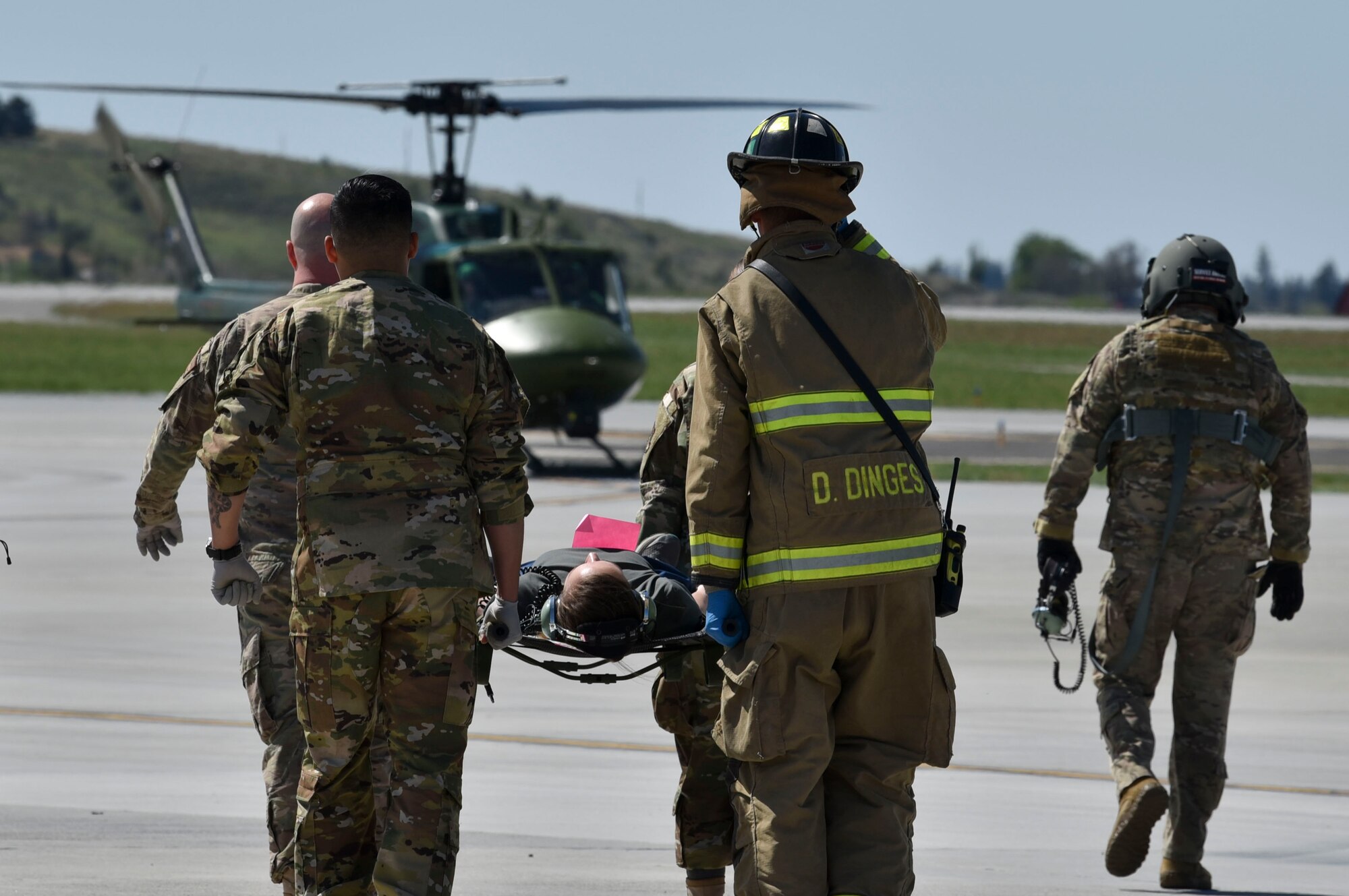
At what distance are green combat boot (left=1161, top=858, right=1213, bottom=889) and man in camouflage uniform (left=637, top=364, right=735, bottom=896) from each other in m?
1.55

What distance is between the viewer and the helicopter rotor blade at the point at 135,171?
2886cm

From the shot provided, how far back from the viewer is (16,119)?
170250 mm

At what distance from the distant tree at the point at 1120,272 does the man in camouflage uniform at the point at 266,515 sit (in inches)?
5693

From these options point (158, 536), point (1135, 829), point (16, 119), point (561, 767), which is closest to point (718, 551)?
point (158, 536)

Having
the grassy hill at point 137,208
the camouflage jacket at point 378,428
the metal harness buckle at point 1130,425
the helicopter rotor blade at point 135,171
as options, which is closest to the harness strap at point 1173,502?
the metal harness buckle at point 1130,425

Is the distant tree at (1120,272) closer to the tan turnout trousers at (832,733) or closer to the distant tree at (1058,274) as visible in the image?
the distant tree at (1058,274)

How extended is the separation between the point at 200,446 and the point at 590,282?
14.8m

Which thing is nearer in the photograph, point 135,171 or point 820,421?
point 820,421

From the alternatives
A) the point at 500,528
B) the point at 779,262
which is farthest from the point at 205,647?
the point at 779,262

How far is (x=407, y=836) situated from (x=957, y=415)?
27.5 meters

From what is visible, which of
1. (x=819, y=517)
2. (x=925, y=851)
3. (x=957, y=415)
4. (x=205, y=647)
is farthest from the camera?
(x=957, y=415)

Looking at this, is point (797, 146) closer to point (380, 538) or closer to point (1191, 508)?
point (380, 538)

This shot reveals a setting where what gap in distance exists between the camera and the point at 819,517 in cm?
405

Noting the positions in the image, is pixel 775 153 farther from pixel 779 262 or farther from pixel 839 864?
pixel 839 864
